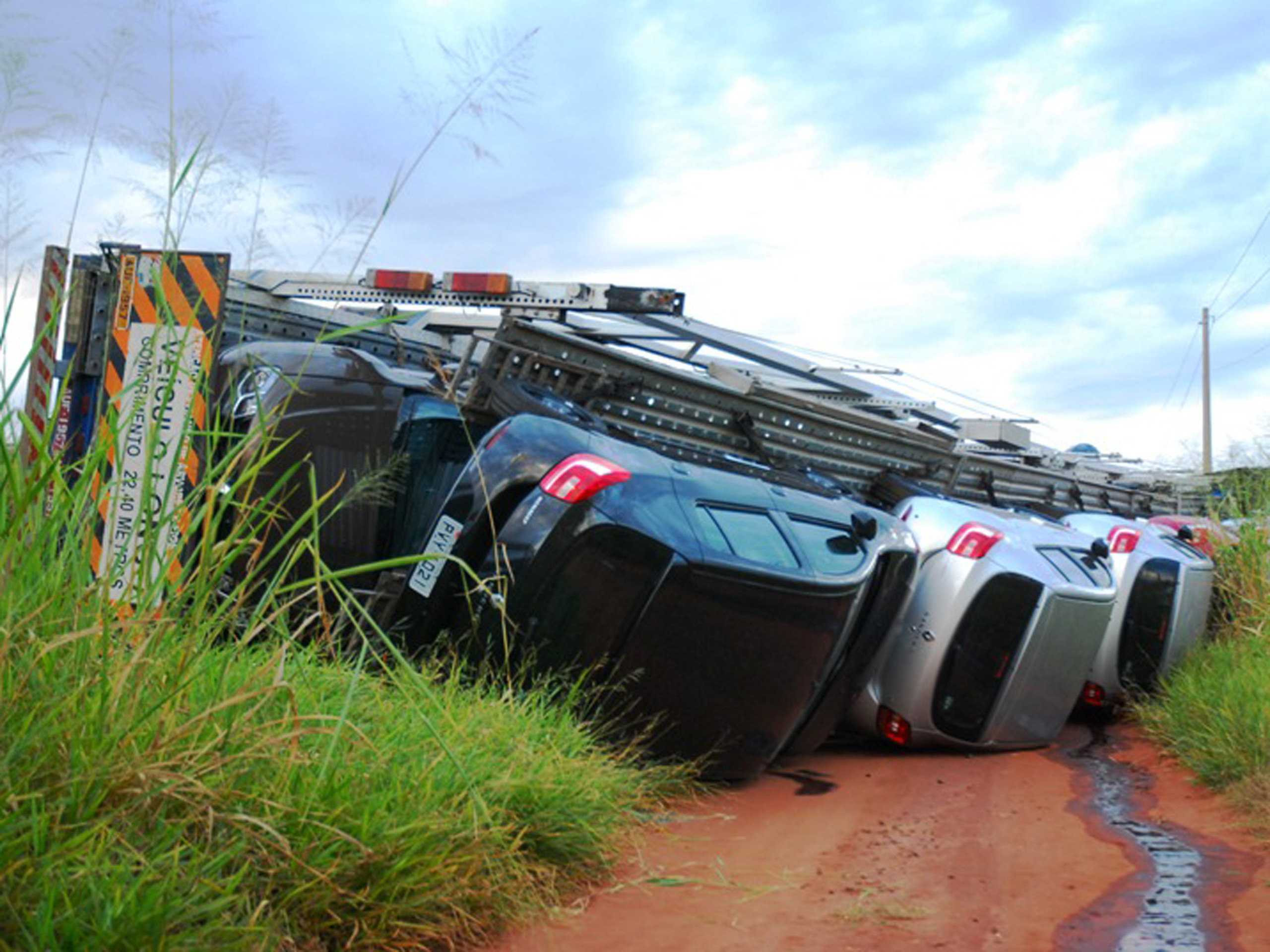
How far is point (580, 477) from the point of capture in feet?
19.9

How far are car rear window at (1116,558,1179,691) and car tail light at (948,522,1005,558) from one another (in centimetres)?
328

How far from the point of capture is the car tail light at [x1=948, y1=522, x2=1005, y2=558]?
8.50 meters

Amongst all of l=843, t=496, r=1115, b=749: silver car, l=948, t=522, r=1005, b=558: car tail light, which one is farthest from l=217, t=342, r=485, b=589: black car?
l=948, t=522, r=1005, b=558: car tail light

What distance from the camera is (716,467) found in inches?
277

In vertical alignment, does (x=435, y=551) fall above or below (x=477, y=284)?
below

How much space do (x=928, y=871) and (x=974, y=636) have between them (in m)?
3.07

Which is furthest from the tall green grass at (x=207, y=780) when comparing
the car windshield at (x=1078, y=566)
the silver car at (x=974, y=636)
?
the car windshield at (x=1078, y=566)

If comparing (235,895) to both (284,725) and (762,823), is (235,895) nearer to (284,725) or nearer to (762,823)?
(284,725)

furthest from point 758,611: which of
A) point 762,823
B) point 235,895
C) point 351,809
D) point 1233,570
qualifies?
point 1233,570

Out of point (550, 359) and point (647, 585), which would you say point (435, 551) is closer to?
point (647, 585)

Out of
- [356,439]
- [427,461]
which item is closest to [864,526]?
[427,461]

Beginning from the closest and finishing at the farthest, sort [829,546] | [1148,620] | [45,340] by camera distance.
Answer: [45,340] < [829,546] < [1148,620]

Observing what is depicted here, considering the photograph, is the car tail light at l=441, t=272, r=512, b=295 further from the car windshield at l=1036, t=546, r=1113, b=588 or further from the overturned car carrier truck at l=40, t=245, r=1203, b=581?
the car windshield at l=1036, t=546, r=1113, b=588

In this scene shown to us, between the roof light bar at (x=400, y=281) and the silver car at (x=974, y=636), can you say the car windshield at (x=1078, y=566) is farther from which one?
the roof light bar at (x=400, y=281)
